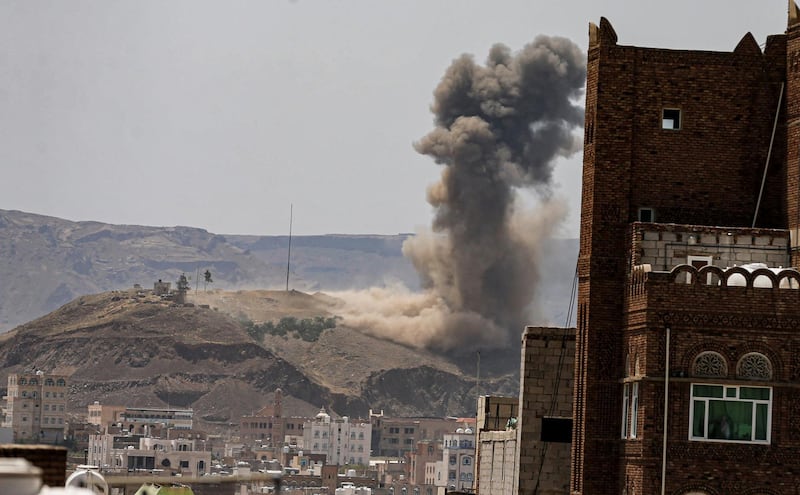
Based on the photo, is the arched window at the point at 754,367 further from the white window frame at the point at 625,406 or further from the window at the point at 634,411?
the white window frame at the point at 625,406

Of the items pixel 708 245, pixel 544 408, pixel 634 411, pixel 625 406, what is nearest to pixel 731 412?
pixel 634 411

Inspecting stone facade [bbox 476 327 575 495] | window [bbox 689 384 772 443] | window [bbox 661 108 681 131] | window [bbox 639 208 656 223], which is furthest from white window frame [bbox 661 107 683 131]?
window [bbox 689 384 772 443]

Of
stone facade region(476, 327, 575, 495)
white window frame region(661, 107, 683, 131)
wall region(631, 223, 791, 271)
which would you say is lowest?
stone facade region(476, 327, 575, 495)

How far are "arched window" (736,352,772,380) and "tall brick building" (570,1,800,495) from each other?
30 millimetres

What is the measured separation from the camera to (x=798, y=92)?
41.9m

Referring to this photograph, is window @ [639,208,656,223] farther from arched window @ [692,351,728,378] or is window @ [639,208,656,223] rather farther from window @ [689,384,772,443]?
window @ [689,384,772,443]

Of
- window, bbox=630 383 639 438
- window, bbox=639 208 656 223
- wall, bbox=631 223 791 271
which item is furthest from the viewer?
window, bbox=639 208 656 223

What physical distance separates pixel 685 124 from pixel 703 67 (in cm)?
144

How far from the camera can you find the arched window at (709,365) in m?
39.3

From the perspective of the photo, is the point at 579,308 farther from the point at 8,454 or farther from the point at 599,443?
the point at 8,454

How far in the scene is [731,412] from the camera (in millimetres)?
39500

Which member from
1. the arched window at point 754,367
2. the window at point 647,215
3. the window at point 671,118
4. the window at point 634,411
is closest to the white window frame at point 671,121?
the window at point 671,118

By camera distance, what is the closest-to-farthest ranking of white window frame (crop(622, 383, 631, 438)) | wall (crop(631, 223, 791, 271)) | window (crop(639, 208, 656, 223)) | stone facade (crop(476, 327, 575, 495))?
white window frame (crop(622, 383, 631, 438))
wall (crop(631, 223, 791, 271))
window (crop(639, 208, 656, 223))
stone facade (crop(476, 327, 575, 495))

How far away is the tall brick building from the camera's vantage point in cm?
3909
